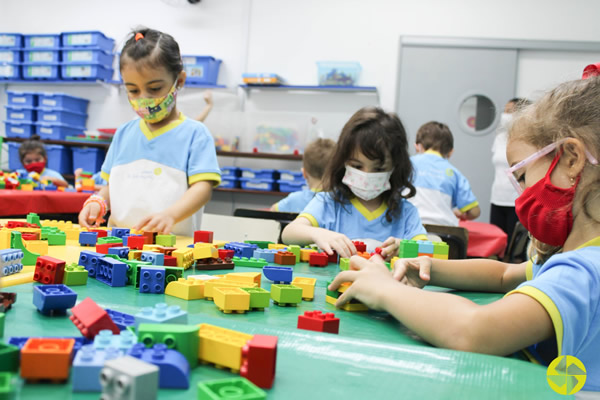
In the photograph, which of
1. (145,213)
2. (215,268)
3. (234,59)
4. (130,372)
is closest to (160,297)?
(215,268)

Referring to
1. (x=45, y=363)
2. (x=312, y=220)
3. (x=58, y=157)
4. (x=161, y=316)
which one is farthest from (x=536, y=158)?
(x=58, y=157)

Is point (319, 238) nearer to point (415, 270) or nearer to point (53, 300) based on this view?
point (415, 270)

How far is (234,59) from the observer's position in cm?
532

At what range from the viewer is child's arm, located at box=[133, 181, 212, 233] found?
1.50 m

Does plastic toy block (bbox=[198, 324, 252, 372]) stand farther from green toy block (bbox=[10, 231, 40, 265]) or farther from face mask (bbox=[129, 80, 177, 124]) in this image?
face mask (bbox=[129, 80, 177, 124])

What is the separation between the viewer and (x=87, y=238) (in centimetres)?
129

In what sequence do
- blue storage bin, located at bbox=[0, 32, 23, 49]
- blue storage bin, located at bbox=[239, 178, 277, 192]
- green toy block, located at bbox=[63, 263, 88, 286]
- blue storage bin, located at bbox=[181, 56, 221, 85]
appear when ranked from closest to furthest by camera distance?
green toy block, located at bbox=[63, 263, 88, 286]
blue storage bin, located at bbox=[239, 178, 277, 192]
blue storage bin, located at bbox=[181, 56, 221, 85]
blue storage bin, located at bbox=[0, 32, 23, 49]

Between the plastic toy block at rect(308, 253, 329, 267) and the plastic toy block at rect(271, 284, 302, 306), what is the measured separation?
0.47m

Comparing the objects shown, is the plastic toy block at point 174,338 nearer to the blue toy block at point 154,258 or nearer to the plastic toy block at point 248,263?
the blue toy block at point 154,258

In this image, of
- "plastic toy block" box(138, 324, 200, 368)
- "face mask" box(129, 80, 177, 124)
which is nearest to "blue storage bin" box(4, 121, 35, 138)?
"face mask" box(129, 80, 177, 124)

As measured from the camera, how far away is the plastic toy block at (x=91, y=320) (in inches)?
20.2

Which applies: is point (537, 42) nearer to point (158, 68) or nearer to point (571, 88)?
point (158, 68)

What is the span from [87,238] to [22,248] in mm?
246

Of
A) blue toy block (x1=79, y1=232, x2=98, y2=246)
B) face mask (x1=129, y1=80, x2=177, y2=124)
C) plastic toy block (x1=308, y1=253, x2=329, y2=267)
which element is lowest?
plastic toy block (x1=308, y1=253, x2=329, y2=267)
